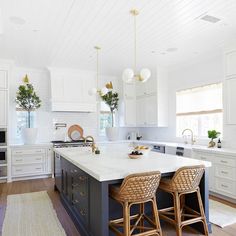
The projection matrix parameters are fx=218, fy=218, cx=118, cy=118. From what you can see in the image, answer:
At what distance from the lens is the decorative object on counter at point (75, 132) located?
6.25 meters

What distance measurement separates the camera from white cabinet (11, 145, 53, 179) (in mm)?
5191

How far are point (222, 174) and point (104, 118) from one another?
3.90 meters

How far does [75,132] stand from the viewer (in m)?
6.32

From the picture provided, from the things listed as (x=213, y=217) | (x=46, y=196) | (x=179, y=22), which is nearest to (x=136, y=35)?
(x=179, y=22)

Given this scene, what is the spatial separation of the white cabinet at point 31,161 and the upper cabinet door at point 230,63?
14.2ft

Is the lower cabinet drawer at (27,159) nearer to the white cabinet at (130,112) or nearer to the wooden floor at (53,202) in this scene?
the wooden floor at (53,202)

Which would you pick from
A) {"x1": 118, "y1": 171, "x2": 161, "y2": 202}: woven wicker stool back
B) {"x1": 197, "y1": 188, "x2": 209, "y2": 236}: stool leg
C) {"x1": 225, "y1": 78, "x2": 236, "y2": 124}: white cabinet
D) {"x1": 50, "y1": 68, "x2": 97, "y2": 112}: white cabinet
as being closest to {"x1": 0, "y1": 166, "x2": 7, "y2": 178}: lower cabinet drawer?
{"x1": 50, "y1": 68, "x2": 97, "y2": 112}: white cabinet

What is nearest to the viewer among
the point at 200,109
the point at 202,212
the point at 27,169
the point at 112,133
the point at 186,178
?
the point at 186,178

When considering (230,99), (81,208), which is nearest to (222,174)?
(230,99)

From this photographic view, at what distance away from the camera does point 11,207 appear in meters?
3.57

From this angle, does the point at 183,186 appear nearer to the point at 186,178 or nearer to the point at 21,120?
the point at 186,178

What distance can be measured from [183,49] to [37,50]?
2968mm

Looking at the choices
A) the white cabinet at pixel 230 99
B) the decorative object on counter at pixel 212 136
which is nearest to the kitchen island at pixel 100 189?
the white cabinet at pixel 230 99

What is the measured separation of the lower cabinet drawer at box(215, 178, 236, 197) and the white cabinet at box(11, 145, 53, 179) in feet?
12.6
